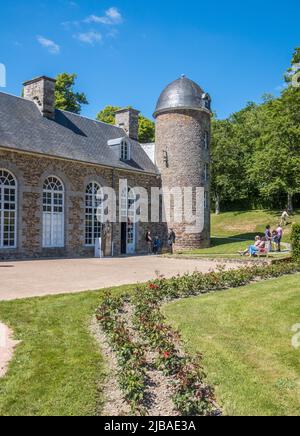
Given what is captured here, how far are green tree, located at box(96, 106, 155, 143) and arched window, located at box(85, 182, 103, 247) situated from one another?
22.8 metres

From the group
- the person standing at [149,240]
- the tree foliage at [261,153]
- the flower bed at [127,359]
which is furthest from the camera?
the tree foliage at [261,153]

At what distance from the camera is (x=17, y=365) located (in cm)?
532

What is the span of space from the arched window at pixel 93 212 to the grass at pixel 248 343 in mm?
13982

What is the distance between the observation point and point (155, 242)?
27078 mm

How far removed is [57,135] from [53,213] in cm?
468

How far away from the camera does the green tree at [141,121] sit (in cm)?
4541

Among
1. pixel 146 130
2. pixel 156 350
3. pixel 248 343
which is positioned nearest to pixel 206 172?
pixel 146 130

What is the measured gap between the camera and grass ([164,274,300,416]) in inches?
184

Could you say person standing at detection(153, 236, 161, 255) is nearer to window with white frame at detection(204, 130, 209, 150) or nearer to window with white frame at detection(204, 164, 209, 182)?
window with white frame at detection(204, 164, 209, 182)

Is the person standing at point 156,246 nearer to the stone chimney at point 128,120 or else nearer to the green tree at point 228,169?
the stone chimney at point 128,120

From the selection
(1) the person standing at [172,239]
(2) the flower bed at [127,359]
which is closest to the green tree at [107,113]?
(1) the person standing at [172,239]
